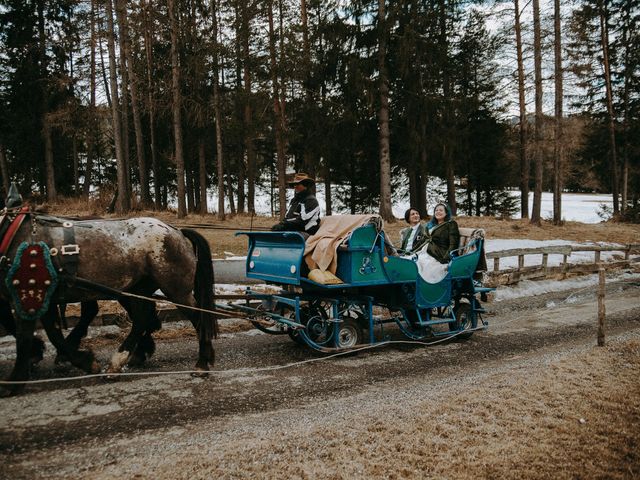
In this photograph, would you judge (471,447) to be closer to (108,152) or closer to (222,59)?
(222,59)

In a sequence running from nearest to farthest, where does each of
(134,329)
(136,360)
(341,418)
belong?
(341,418), (134,329), (136,360)

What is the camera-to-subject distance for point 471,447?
3494 millimetres

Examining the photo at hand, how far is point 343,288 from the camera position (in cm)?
645

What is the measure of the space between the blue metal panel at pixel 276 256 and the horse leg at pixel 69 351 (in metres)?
2.17

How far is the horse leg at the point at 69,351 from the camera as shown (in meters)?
4.99

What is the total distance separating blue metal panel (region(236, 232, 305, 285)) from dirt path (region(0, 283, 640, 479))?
3.21 ft

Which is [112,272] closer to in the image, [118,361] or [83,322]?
[118,361]

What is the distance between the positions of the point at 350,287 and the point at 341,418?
252 centimetres

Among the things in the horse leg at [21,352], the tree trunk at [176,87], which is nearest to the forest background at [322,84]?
the tree trunk at [176,87]

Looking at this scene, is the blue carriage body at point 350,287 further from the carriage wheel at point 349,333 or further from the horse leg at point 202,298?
the horse leg at point 202,298

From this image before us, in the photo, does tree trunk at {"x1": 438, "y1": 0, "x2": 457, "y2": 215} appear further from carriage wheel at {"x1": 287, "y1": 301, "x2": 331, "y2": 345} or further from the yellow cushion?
the yellow cushion

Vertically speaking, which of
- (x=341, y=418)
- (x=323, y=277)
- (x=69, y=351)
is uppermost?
(x=323, y=277)

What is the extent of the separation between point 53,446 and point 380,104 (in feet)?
53.4

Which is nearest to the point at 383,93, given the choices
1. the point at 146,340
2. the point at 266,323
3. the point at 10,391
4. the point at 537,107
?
the point at 537,107
